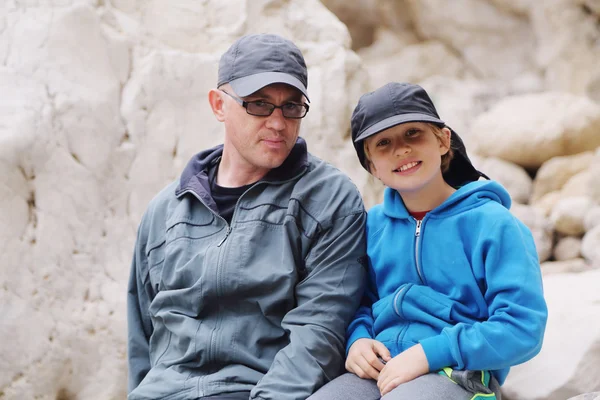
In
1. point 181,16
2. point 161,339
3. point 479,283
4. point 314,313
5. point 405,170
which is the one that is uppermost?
point 181,16

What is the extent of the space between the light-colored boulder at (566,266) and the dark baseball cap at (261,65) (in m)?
4.61

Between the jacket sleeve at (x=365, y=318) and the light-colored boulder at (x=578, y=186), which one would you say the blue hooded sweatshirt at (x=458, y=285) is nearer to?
the jacket sleeve at (x=365, y=318)

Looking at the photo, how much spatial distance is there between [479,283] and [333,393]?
1.59ft

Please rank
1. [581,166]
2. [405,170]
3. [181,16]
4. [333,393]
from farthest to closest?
[581,166] < [181,16] < [405,170] < [333,393]

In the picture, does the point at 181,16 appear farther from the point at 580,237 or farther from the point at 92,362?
the point at 580,237

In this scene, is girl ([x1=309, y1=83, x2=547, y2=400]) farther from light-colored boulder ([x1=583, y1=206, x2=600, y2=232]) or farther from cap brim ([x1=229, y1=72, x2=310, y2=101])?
light-colored boulder ([x1=583, y1=206, x2=600, y2=232])

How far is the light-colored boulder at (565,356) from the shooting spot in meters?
2.75

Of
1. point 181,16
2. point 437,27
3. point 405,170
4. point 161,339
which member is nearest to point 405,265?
point 405,170

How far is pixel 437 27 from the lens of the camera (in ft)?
35.3

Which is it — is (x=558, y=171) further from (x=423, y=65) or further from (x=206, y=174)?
(x=206, y=174)

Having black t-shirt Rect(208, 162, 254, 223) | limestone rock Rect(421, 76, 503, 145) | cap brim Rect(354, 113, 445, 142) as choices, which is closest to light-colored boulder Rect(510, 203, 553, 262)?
limestone rock Rect(421, 76, 503, 145)

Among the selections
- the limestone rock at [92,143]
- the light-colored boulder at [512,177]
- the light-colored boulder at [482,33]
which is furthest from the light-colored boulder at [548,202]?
the limestone rock at [92,143]

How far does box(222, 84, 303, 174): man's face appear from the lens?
226 cm

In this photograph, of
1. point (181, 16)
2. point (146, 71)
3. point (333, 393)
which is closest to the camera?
point (333, 393)
